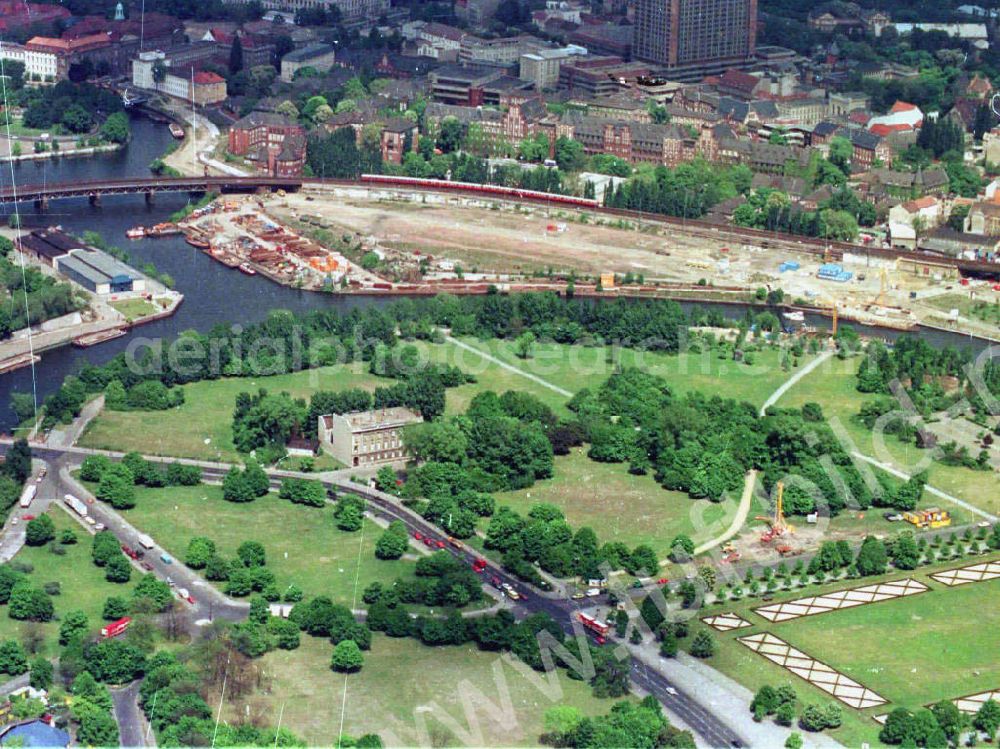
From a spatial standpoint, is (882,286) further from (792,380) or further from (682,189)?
(792,380)

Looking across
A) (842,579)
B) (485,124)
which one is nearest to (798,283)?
(485,124)

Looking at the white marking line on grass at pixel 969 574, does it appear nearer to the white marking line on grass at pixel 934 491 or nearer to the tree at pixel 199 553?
the white marking line on grass at pixel 934 491

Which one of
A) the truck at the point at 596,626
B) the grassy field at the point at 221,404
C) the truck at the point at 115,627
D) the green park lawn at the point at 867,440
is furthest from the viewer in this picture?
the grassy field at the point at 221,404

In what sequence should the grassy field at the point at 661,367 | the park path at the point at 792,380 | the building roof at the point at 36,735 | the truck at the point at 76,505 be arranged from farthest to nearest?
the grassy field at the point at 661,367
the park path at the point at 792,380
the truck at the point at 76,505
the building roof at the point at 36,735

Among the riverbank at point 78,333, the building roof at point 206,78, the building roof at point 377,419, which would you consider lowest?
the riverbank at point 78,333

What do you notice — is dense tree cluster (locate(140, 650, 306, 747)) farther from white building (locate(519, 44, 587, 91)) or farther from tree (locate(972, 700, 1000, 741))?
white building (locate(519, 44, 587, 91))

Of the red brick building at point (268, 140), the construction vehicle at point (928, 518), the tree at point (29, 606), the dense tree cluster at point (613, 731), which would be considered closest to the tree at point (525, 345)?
the construction vehicle at point (928, 518)
